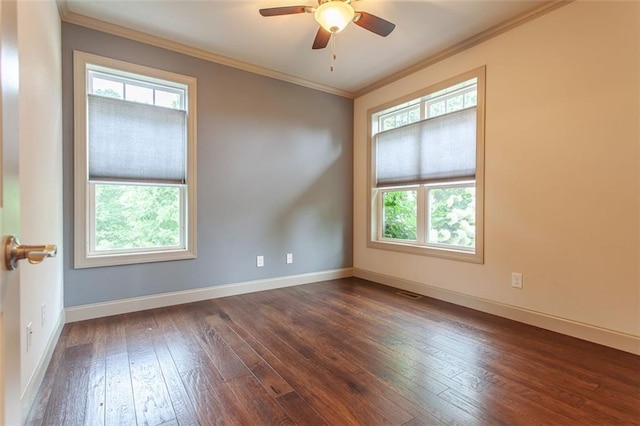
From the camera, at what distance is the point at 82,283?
2723mm

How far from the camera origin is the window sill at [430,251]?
120 inches

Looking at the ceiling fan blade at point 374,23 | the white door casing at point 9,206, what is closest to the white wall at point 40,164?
the white door casing at point 9,206

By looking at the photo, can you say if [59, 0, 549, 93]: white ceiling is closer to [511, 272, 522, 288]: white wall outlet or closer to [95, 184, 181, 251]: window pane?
[95, 184, 181, 251]: window pane

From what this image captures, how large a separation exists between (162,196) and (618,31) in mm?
4089

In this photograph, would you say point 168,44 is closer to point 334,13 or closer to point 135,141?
point 135,141

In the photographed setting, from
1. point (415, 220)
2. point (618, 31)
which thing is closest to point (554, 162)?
point (618, 31)

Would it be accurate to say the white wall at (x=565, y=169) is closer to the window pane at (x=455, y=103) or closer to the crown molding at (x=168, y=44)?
the window pane at (x=455, y=103)

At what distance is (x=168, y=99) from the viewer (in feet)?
10.5

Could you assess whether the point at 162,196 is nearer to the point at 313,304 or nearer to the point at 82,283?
the point at 82,283

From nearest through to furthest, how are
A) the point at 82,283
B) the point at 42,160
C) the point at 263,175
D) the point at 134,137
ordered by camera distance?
1. the point at 42,160
2. the point at 82,283
3. the point at 134,137
4. the point at 263,175

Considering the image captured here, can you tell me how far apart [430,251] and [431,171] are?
0.91 metres

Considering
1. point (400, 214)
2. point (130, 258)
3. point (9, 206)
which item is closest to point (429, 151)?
point (400, 214)

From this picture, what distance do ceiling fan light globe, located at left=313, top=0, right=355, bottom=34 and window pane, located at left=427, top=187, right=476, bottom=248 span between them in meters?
2.04

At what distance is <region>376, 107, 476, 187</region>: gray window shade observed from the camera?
10.2 feet
